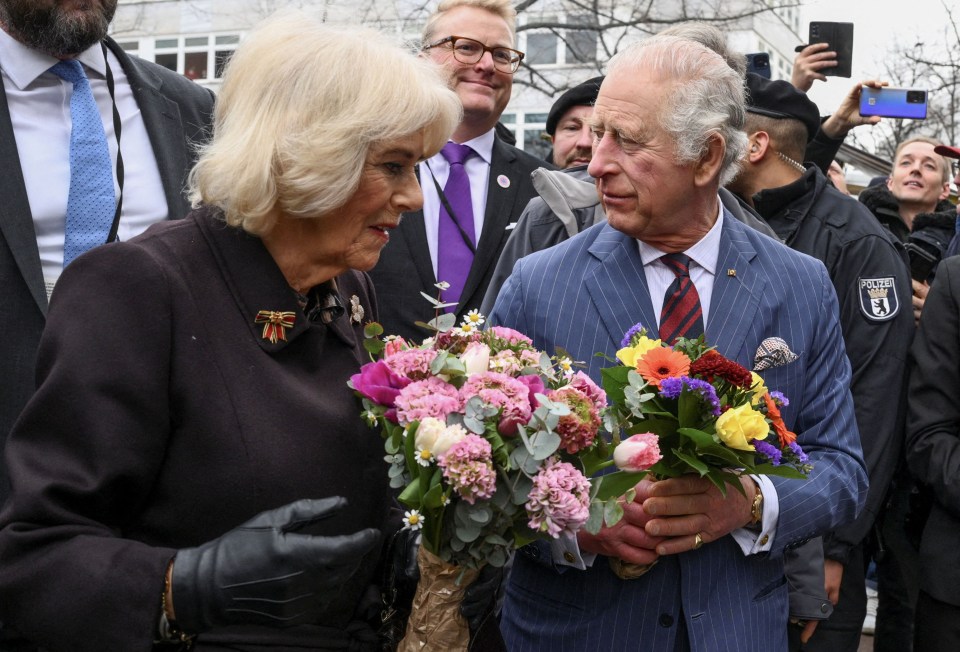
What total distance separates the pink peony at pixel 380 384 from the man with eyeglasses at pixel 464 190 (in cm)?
165

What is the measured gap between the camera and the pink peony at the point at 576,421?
2.26 m

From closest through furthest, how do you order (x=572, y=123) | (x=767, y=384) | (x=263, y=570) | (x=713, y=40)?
1. (x=263, y=570)
2. (x=767, y=384)
3. (x=713, y=40)
4. (x=572, y=123)

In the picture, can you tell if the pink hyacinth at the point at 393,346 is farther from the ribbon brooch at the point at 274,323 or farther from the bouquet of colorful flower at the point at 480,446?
the ribbon brooch at the point at 274,323

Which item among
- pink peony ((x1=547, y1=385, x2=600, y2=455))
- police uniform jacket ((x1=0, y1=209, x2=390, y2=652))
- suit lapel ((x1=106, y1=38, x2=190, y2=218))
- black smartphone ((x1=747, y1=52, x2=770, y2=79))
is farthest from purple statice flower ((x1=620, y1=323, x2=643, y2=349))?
black smartphone ((x1=747, y1=52, x2=770, y2=79))

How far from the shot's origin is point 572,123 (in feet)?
18.0

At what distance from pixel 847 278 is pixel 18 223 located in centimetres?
309

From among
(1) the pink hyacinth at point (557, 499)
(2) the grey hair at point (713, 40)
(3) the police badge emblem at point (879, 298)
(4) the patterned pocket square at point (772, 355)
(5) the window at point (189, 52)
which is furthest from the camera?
(5) the window at point (189, 52)

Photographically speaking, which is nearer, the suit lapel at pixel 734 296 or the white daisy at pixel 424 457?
the white daisy at pixel 424 457

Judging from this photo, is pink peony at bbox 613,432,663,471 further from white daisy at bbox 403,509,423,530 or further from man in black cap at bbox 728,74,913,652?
→ man in black cap at bbox 728,74,913,652

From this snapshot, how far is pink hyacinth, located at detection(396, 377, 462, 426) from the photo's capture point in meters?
2.24

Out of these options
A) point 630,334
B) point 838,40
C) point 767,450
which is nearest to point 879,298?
point 838,40

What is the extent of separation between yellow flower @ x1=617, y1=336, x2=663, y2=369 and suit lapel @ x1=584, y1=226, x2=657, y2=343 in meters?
0.41

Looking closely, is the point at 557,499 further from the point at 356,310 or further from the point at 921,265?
the point at 921,265

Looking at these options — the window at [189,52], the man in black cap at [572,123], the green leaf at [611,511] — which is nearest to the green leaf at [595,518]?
the green leaf at [611,511]
